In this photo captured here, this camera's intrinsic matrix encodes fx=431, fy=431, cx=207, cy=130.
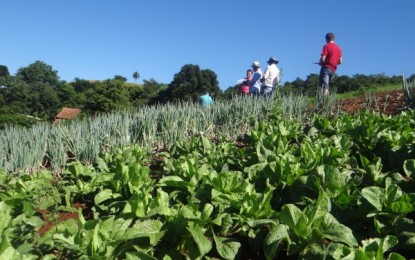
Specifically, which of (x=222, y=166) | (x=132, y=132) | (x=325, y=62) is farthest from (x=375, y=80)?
(x=222, y=166)

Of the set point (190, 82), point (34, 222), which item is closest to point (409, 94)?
point (34, 222)

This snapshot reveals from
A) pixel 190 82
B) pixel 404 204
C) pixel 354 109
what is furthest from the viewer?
pixel 190 82

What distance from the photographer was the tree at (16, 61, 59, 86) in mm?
110556

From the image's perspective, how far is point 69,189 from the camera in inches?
128

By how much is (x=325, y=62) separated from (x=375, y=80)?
39.3ft

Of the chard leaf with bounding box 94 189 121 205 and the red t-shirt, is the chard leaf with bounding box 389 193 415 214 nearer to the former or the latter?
the chard leaf with bounding box 94 189 121 205

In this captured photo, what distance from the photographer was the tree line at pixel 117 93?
18.4 m

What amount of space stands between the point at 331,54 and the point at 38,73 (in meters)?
114

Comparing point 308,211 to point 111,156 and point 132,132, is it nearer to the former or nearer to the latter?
point 111,156

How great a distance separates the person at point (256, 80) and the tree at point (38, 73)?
109 m

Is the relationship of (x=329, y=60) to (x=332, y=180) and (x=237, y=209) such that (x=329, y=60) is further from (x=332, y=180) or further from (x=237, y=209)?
(x=237, y=209)

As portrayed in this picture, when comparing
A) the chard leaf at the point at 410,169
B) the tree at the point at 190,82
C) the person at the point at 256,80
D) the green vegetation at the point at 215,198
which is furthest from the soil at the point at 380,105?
the tree at the point at 190,82

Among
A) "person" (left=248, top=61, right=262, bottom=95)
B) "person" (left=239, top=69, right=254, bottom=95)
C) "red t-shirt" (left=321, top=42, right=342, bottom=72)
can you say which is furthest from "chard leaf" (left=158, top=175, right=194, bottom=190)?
"person" (left=239, top=69, right=254, bottom=95)

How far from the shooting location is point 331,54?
786cm
